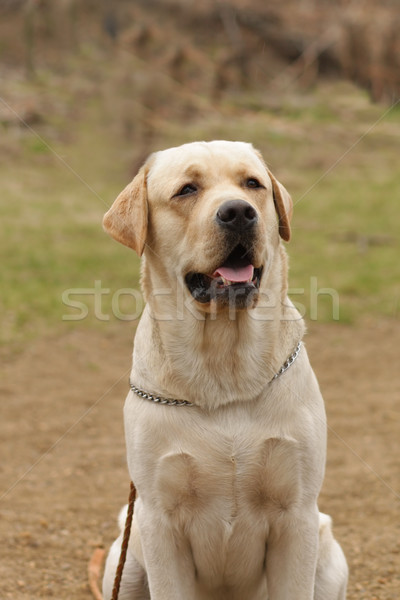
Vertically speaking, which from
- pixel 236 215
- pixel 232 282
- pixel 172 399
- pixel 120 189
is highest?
pixel 236 215

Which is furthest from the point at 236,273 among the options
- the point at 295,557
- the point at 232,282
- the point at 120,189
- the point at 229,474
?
the point at 120,189

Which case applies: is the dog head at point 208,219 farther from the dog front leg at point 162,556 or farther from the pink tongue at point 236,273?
the dog front leg at point 162,556

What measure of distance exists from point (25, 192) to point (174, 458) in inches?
406

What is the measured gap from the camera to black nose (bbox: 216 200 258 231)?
2758mm

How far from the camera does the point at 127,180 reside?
12438 millimetres

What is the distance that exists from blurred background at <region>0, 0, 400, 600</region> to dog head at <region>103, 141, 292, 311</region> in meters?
1.67

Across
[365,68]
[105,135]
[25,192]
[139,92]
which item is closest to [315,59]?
[365,68]

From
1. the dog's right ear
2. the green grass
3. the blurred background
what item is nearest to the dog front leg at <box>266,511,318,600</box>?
the blurred background

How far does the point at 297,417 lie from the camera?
2.77 meters

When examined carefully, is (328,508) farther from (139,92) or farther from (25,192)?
(139,92)

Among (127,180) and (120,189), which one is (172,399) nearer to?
(120,189)

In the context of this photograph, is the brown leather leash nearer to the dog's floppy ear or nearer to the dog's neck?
the dog's neck

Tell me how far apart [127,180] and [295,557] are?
10211 millimetres

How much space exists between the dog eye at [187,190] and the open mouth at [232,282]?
0.33m
